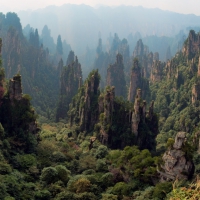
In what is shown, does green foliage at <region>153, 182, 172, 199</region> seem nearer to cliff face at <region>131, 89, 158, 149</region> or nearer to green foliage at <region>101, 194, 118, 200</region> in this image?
green foliage at <region>101, 194, 118, 200</region>

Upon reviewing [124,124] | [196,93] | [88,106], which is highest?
[196,93]

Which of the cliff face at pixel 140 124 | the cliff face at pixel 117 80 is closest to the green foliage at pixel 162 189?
the cliff face at pixel 140 124

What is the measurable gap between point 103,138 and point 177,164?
15794mm

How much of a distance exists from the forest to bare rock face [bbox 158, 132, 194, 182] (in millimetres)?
62

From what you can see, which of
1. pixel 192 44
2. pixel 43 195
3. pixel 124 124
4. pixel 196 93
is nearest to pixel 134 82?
pixel 192 44

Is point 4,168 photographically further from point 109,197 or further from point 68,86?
point 68,86

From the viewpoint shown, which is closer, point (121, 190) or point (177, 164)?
point (177, 164)

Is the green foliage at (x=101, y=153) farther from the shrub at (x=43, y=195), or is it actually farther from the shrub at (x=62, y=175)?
the shrub at (x=43, y=195)

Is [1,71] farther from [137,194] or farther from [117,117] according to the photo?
[137,194]

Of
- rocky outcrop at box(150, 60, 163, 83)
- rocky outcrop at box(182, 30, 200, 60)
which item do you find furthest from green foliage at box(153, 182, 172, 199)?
rocky outcrop at box(150, 60, 163, 83)

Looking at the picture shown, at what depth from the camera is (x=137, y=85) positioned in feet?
217

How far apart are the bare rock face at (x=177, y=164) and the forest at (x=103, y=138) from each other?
0.20 ft

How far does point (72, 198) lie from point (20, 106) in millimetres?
12184

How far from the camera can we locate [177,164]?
19.8 meters
